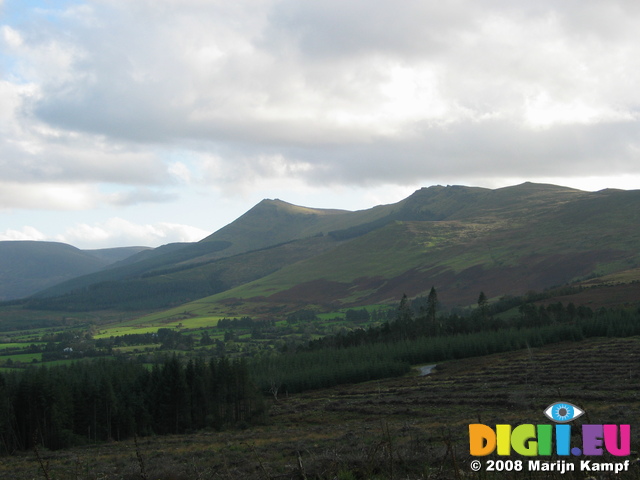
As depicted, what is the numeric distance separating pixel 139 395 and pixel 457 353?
66617 millimetres

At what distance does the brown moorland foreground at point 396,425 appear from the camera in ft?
62.4

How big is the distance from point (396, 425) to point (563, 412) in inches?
1269

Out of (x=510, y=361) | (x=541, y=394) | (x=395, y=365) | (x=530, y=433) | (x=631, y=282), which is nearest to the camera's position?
(x=530, y=433)

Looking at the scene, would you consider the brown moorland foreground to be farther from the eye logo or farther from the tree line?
the tree line

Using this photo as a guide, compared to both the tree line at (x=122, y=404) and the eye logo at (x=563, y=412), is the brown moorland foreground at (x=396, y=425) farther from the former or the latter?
the tree line at (x=122, y=404)

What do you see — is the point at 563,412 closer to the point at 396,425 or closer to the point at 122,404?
the point at 396,425

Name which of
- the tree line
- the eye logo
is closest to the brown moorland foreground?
the eye logo

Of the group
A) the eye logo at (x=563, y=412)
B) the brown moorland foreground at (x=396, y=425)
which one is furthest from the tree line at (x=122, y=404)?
the eye logo at (x=563, y=412)

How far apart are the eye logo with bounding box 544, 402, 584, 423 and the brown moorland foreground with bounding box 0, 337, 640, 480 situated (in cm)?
111

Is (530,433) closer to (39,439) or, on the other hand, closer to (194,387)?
(39,439)

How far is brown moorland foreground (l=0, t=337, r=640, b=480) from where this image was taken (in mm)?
19016

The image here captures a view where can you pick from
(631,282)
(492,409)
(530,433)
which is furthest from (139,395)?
(631,282)

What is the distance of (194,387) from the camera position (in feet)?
252

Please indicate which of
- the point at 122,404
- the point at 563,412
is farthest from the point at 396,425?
the point at 122,404
